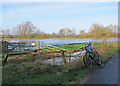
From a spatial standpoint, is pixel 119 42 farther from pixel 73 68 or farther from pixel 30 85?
pixel 30 85

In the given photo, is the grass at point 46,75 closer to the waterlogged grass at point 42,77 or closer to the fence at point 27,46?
the waterlogged grass at point 42,77

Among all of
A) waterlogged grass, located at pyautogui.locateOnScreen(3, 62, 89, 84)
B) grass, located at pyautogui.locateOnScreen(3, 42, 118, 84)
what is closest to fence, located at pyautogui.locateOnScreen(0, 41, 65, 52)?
grass, located at pyautogui.locateOnScreen(3, 42, 118, 84)

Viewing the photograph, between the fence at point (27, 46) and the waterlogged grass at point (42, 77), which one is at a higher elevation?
the fence at point (27, 46)

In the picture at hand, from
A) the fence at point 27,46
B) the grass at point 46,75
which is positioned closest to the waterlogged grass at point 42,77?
the grass at point 46,75

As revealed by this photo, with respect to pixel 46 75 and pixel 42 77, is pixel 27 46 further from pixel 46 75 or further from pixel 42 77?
pixel 42 77

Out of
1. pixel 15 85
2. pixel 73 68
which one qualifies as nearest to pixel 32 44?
pixel 73 68

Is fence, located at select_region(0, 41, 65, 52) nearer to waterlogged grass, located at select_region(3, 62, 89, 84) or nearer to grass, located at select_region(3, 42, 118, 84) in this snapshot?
grass, located at select_region(3, 42, 118, 84)

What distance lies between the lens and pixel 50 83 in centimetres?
446

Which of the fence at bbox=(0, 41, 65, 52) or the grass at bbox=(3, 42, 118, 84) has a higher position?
the fence at bbox=(0, 41, 65, 52)

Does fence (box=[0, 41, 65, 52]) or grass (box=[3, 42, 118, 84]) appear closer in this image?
grass (box=[3, 42, 118, 84])

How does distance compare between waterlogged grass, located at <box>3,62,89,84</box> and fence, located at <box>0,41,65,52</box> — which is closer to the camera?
waterlogged grass, located at <box>3,62,89,84</box>

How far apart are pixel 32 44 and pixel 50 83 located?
37.2 ft

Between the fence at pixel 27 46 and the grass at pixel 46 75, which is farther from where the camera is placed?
the fence at pixel 27 46

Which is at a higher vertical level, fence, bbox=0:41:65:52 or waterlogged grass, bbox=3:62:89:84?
fence, bbox=0:41:65:52
